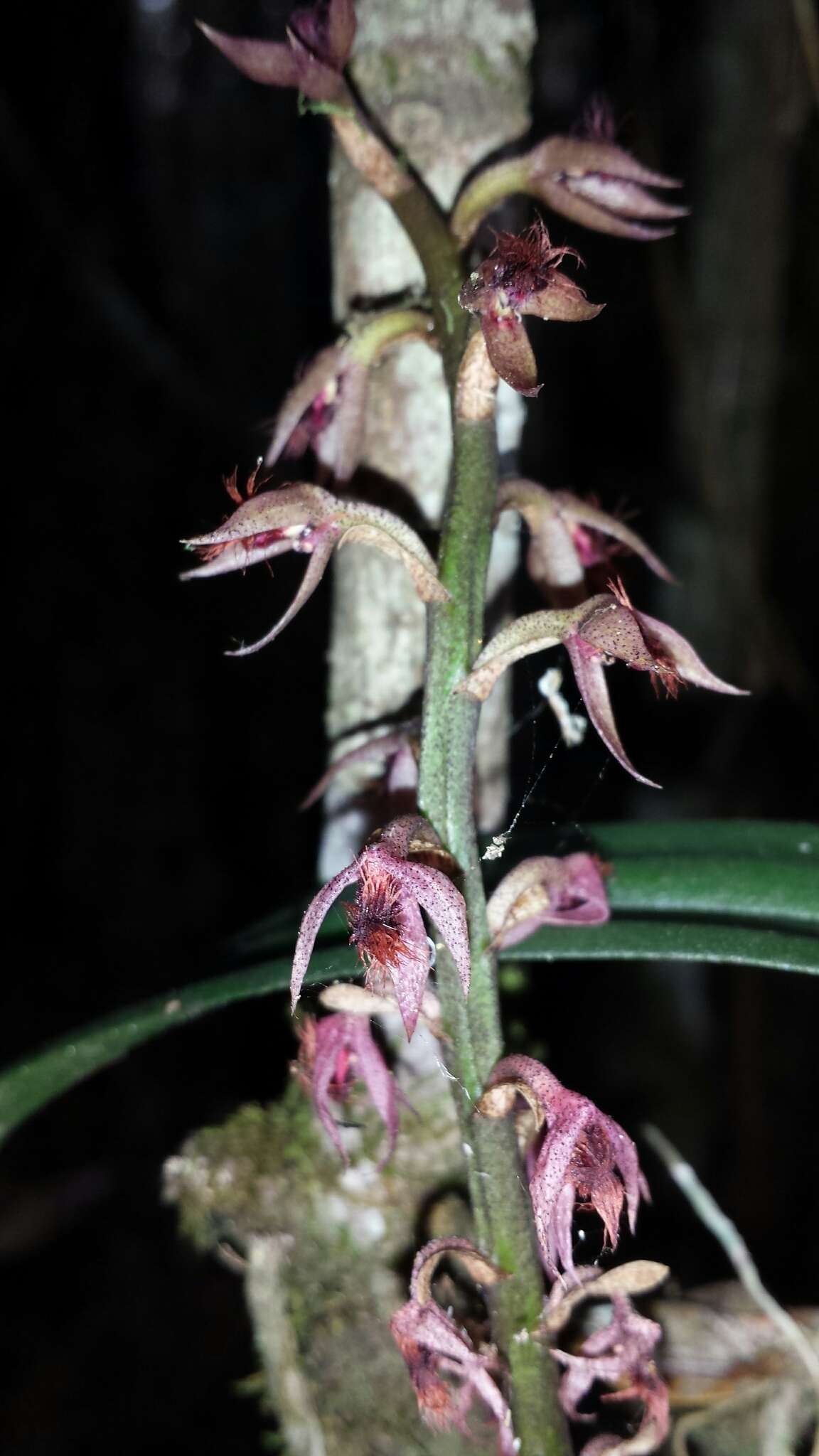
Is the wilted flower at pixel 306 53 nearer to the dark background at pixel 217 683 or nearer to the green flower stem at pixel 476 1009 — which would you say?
the green flower stem at pixel 476 1009

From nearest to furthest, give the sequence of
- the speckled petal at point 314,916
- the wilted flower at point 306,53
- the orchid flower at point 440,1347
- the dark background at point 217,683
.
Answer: the speckled petal at point 314,916, the orchid flower at point 440,1347, the wilted flower at point 306,53, the dark background at point 217,683

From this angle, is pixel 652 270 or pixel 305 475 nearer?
pixel 305 475

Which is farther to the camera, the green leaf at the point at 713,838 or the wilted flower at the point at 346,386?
the green leaf at the point at 713,838

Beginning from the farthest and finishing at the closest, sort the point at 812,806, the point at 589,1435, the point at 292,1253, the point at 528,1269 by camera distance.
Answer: the point at 812,806 → the point at 292,1253 → the point at 589,1435 → the point at 528,1269

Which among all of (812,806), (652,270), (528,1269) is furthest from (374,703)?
(812,806)

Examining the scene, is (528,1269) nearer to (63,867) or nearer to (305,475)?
(305,475)

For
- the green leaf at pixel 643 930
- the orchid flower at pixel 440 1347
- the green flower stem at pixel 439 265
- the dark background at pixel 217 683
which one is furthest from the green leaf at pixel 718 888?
the dark background at pixel 217 683
